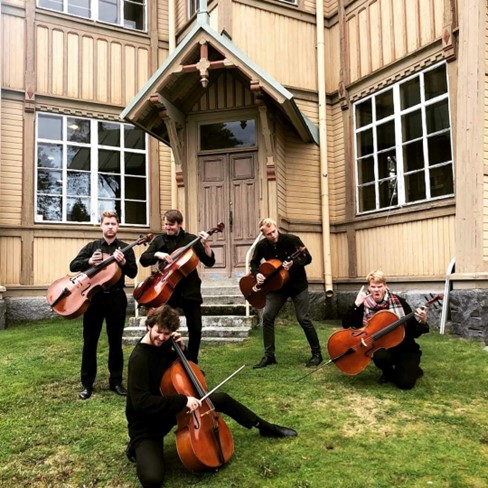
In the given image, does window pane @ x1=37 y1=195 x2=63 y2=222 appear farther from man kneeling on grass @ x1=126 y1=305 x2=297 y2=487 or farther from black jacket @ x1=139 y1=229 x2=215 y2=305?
man kneeling on grass @ x1=126 y1=305 x2=297 y2=487

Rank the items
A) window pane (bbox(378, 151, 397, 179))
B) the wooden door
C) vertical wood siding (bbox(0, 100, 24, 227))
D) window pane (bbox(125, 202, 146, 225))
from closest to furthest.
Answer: window pane (bbox(378, 151, 397, 179)) < the wooden door < vertical wood siding (bbox(0, 100, 24, 227)) < window pane (bbox(125, 202, 146, 225))

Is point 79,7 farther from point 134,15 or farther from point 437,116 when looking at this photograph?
point 437,116

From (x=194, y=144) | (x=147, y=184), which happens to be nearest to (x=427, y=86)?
(x=194, y=144)

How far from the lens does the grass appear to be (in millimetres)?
3082

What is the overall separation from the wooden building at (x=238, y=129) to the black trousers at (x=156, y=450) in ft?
17.4

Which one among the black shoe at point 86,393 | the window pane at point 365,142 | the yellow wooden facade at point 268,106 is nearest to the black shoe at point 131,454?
the black shoe at point 86,393

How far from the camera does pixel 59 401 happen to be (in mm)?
4535

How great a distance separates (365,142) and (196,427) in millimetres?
7483

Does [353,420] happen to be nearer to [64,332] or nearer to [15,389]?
[15,389]

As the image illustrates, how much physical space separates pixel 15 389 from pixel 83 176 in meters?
5.58

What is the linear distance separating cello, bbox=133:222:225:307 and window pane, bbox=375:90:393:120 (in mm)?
5593

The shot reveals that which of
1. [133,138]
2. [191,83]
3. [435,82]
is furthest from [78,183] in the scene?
[435,82]

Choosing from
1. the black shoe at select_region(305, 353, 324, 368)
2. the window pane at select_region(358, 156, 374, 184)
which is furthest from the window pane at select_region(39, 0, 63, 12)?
the black shoe at select_region(305, 353, 324, 368)

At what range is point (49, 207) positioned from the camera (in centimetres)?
941
